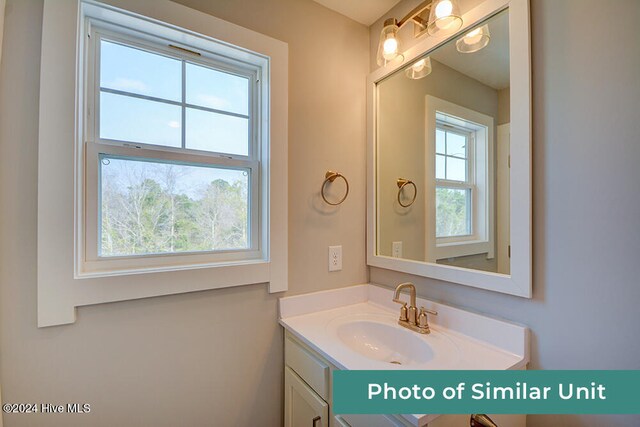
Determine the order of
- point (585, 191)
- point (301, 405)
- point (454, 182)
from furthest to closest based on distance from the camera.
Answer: point (454, 182) → point (301, 405) → point (585, 191)

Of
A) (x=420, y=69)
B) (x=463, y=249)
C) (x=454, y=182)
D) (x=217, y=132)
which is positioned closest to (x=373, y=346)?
(x=463, y=249)

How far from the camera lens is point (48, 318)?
822 mm

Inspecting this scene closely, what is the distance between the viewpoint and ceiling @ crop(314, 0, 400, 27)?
1324 mm

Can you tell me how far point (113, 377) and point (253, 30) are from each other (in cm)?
145

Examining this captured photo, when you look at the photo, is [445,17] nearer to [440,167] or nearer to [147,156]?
[440,167]

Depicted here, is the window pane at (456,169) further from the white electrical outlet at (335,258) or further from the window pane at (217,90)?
the window pane at (217,90)

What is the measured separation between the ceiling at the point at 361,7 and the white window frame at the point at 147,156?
52 centimetres

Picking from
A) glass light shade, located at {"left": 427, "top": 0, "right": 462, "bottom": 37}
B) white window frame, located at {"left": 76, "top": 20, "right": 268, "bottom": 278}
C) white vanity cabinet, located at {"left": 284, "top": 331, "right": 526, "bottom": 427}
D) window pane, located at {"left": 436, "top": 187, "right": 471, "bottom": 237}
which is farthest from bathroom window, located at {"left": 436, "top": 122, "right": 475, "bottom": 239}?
white window frame, located at {"left": 76, "top": 20, "right": 268, "bottom": 278}

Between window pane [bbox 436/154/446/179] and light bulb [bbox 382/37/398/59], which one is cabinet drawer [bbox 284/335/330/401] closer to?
window pane [bbox 436/154/446/179]

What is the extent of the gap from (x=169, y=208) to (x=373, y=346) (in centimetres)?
104

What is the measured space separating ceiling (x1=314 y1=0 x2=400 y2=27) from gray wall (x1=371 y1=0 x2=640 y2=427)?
71 centimetres

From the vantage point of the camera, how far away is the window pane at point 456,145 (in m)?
1.13

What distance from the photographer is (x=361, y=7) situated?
53.7 inches

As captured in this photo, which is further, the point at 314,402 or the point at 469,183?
the point at 469,183
